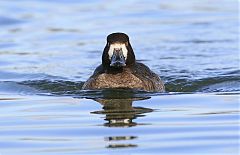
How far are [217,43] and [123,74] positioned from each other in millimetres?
5896

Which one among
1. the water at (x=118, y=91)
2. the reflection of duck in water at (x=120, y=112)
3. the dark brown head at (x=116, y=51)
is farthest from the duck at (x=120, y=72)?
the reflection of duck in water at (x=120, y=112)

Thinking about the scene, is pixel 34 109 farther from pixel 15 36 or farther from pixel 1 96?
pixel 15 36

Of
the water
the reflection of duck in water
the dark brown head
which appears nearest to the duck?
the dark brown head

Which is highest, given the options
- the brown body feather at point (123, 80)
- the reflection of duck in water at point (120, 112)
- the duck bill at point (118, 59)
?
the duck bill at point (118, 59)

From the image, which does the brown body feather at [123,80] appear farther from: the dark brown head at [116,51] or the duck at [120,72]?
the dark brown head at [116,51]

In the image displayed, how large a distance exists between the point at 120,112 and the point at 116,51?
1.67m

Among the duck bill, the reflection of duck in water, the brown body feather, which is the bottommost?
the reflection of duck in water

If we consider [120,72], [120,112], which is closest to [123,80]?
[120,72]

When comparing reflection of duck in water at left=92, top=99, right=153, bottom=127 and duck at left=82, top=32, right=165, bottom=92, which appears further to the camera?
duck at left=82, top=32, right=165, bottom=92

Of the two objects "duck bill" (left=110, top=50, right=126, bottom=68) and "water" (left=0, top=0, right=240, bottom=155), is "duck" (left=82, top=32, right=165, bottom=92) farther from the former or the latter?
"water" (left=0, top=0, right=240, bottom=155)

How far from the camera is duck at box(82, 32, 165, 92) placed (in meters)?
14.3

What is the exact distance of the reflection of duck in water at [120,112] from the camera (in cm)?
1185

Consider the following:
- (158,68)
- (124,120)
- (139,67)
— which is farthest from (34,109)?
(158,68)

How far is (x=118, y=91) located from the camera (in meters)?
14.5
